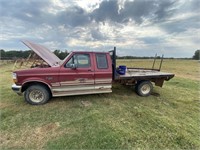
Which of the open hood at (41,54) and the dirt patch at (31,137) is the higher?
the open hood at (41,54)

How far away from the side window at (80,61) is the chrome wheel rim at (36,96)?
1330mm

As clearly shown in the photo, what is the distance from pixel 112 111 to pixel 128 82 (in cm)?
190

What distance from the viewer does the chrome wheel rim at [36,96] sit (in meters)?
4.96

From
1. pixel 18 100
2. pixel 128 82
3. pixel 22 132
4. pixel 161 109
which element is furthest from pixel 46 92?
pixel 161 109

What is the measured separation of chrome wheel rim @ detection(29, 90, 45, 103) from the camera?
195 inches

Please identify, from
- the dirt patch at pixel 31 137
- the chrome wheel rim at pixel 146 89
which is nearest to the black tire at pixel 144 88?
the chrome wheel rim at pixel 146 89

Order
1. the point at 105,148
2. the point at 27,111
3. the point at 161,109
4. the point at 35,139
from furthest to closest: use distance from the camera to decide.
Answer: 1. the point at 161,109
2. the point at 27,111
3. the point at 35,139
4. the point at 105,148

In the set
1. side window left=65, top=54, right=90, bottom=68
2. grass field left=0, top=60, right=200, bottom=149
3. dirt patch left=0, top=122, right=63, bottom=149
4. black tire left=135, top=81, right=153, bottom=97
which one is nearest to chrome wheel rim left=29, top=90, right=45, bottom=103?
grass field left=0, top=60, right=200, bottom=149

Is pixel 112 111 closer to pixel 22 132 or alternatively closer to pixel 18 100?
pixel 22 132

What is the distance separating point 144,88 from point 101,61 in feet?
7.80

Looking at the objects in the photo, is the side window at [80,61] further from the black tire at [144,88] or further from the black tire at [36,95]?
the black tire at [144,88]

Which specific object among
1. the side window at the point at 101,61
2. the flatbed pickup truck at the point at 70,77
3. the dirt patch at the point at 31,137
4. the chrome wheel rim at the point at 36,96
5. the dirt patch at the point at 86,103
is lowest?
the dirt patch at the point at 86,103

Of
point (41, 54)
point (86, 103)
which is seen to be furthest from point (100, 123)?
point (41, 54)

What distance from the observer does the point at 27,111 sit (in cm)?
450
